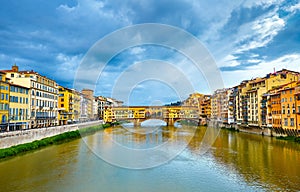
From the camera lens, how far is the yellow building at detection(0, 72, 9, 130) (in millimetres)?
18234

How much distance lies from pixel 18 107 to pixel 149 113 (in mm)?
37627

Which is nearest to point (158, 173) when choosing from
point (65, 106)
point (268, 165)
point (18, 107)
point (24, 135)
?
point (268, 165)

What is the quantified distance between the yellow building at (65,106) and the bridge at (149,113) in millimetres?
14929

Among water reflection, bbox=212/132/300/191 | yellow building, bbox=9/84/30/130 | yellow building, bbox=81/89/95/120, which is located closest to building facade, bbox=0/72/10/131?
yellow building, bbox=9/84/30/130

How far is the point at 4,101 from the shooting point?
18.6m

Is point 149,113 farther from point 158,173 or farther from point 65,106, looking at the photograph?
point 158,173

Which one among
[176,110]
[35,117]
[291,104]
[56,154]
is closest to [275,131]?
[291,104]

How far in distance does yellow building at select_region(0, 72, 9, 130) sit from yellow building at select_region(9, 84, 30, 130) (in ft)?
2.31

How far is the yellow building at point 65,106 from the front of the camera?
33.1m

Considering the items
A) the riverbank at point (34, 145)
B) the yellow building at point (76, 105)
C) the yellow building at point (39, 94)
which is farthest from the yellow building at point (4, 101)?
the yellow building at point (76, 105)

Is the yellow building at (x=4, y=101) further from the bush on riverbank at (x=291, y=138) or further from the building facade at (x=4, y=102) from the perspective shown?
the bush on riverbank at (x=291, y=138)

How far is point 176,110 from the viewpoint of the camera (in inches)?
2212

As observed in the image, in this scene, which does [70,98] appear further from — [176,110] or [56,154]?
[176,110]

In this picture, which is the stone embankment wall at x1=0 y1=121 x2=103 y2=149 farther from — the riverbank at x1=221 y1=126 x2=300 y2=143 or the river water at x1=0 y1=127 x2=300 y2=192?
the riverbank at x1=221 y1=126 x2=300 y2=143
